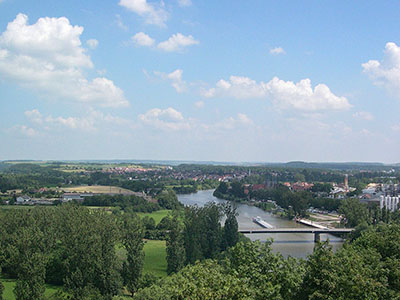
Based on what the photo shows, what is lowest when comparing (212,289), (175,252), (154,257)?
(154,257)

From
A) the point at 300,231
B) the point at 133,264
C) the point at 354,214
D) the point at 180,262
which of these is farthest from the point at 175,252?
the point at 354,214

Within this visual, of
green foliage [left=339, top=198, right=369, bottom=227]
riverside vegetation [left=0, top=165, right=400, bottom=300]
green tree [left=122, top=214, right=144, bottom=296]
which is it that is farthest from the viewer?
green foliage [left=339, top=198, right=369, bottom=227]

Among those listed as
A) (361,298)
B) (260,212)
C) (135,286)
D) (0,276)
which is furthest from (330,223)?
(361,298)

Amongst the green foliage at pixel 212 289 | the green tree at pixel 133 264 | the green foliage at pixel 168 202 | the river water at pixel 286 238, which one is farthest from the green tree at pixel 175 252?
the green foliage at pixel 168 202

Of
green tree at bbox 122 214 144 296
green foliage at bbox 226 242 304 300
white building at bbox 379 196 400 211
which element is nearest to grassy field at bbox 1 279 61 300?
green tree at bbox 122 214 144 296

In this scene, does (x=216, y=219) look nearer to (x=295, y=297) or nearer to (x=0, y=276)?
(x=0, y=276)

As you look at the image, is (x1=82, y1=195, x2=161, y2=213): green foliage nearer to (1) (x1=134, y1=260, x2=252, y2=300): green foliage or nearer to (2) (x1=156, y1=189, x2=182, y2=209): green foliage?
(2) (x1=156, y1=189, x2=182, y2=209): green foliage

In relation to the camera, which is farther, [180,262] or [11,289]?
[180,262]

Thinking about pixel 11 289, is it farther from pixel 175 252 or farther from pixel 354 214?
pixel 354 214

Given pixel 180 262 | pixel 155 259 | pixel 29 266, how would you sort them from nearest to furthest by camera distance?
pixel 29 266 < pixel 180 262 < pixel 155 259
